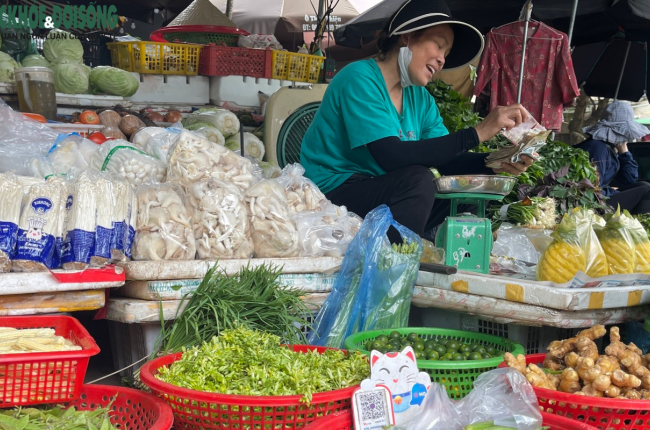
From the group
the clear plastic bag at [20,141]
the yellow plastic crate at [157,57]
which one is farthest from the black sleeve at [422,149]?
the yellow plastic crate at [157,57]

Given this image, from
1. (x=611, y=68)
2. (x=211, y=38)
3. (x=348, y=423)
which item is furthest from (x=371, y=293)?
(x=611, y=68)

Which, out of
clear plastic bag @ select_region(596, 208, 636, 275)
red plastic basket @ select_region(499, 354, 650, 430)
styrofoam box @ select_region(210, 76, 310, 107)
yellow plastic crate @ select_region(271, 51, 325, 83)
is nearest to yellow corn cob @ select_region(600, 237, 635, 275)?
clear plastic bag @ select_region(596, 208, 636, 275)

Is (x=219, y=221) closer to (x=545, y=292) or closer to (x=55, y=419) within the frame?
(x=55, y=419)

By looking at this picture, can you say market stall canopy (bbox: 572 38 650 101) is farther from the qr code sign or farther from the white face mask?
the qr code sign

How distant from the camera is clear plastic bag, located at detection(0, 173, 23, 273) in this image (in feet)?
7.23

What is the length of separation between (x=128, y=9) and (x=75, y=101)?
14.5 feet

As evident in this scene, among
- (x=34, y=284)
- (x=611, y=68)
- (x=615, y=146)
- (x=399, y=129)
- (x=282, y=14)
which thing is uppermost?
(x=282, y=14)

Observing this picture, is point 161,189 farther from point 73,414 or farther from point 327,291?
point 73,414

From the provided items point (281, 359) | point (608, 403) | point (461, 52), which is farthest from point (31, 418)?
point (461, 52)

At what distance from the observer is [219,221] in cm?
257

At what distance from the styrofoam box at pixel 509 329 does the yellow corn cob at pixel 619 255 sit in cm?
31

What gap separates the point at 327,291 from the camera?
269 centimetres

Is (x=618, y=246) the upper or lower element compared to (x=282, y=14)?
lower

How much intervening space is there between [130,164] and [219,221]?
61cm
